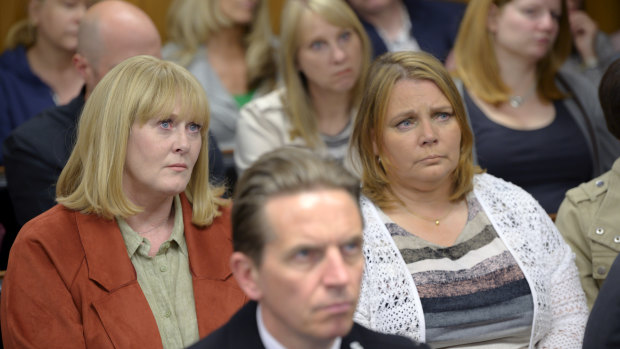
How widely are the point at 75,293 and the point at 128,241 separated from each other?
154 millimetres

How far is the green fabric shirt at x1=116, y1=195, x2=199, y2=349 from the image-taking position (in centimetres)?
165

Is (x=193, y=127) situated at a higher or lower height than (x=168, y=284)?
higher

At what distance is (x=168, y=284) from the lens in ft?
5.59

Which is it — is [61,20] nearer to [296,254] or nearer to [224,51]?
[224,51]

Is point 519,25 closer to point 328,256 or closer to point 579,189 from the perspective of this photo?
point 579,189

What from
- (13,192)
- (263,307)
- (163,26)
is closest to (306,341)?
(263,307)

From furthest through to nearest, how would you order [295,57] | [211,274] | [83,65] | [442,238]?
[295,57] < [83,65] < [442,238] < [211,274]

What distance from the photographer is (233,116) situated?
3.11 meters

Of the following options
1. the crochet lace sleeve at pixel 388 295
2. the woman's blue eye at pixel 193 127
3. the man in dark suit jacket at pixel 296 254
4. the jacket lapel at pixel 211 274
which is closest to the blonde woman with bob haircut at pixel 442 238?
the crochet lace sleeve at pixel 388 295

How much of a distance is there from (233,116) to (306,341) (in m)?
1.98

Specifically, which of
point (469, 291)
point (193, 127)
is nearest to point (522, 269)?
point (469, 291)

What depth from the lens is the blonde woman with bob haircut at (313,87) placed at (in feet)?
8.79

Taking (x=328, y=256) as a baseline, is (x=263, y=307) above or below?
below

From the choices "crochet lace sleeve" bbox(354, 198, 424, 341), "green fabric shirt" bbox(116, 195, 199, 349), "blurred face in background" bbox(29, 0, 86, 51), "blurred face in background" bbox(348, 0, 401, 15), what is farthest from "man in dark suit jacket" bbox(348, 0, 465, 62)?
"green fabric shirt" bbox(116, 195, 199, 349)
